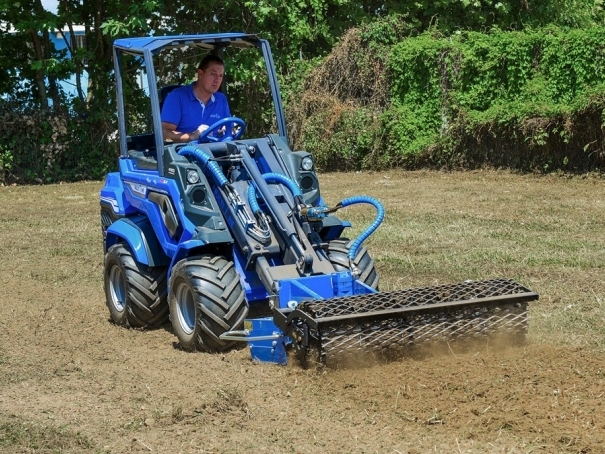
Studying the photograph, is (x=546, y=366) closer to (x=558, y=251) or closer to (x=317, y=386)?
(x=317, y=386)

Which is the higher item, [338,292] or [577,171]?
[338,292]

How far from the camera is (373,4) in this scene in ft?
74.7

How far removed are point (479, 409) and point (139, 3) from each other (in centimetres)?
1568

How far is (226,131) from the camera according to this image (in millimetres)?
8461

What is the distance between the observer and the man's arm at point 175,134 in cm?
835

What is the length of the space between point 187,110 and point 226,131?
0.40m

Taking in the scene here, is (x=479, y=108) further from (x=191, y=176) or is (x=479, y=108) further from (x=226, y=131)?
(x=191, y=176)

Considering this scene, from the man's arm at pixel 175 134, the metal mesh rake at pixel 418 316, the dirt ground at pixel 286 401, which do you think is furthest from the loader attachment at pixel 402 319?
the man's arm at pixel 175 134

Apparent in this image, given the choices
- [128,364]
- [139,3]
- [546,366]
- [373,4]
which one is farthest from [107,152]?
[546,366]

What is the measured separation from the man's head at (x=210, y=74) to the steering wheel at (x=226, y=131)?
0.39 meters

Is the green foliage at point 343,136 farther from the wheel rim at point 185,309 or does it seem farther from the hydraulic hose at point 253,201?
the wheel rim at point 185,309

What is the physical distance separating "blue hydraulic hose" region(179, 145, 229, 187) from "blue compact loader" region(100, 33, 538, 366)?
0.5 inches

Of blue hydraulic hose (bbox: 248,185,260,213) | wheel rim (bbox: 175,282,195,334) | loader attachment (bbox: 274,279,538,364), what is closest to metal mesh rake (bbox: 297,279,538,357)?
loader attachment (bbox: 274,279,538,364)

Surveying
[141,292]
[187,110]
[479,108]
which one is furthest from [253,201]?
[479,108]
